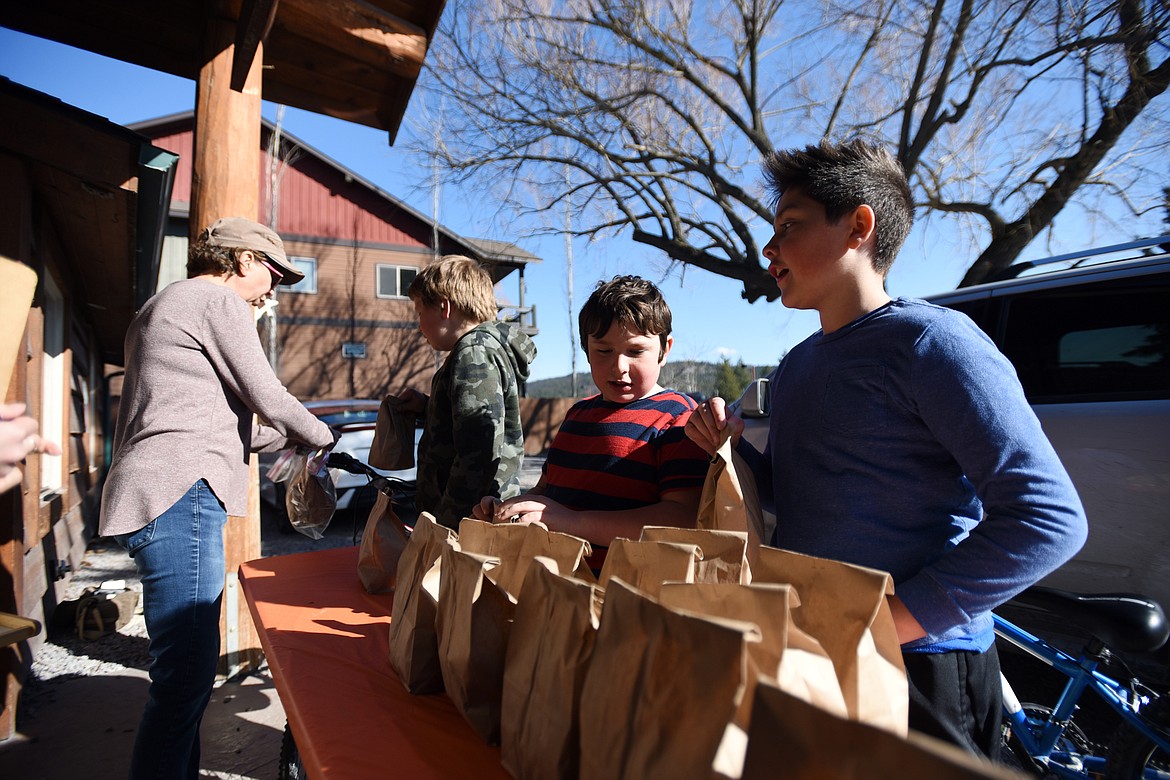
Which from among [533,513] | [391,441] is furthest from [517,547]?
[391,441]

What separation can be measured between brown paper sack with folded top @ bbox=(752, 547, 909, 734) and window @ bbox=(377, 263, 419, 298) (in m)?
20.3

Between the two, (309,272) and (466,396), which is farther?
(309,272)

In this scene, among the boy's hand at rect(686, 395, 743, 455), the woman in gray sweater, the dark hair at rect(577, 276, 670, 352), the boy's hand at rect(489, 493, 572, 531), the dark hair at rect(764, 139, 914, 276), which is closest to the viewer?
the dark hair at rect(764, 139, 914, 276)

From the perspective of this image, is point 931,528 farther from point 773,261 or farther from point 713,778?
point 713,778

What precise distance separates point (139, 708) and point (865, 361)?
12.7ft

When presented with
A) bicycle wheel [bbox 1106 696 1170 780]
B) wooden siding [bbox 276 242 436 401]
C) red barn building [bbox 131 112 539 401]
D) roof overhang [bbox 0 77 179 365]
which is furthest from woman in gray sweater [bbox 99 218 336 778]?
wooden siding [bbox 276 242 436 401]

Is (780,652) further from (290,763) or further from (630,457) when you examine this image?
(290,763)

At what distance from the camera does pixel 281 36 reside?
351 cm

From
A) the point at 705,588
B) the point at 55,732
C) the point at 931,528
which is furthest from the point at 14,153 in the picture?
the point at 931,528

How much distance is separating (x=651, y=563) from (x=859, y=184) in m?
0.82

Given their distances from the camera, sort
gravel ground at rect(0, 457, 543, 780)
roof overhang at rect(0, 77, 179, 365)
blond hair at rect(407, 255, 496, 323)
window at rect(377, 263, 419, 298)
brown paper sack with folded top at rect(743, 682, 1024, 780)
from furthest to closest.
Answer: window at rect(377, 263, 419, 298)
roof overhang at rect(0, 77, 179, 365)
gravel ground at rect(0, 457, 543, 780)
blond hair at rect(407, 255, 496, 323)
brown paper sack with folded top at rect(743, 682, 1024, 780)

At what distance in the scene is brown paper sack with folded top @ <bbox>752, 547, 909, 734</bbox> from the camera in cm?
77

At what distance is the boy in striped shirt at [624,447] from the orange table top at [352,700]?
1.46ft

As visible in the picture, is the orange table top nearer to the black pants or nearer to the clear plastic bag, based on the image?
the clear plastic bag
